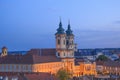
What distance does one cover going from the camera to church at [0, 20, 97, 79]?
231 ft

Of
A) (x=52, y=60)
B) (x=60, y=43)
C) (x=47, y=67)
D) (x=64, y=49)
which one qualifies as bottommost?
(x=47, y=67)

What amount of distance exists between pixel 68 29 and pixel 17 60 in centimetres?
1868

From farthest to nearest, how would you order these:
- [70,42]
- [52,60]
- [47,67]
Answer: [70,42]
[52,60]
[47,67]

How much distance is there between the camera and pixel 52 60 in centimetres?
7894

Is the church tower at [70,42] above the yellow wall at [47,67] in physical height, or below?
above

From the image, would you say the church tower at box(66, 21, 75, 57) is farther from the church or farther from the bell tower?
the bell tower

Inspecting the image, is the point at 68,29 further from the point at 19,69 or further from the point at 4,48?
the point at 19,69

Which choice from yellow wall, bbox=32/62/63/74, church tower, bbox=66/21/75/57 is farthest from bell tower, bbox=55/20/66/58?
yellow wall, bbox=32/62/63/74

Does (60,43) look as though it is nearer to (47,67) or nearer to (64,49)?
(64,49)

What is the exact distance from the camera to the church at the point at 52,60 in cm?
7031

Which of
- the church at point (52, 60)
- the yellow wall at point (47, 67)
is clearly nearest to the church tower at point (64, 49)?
the church at point (52, 60)

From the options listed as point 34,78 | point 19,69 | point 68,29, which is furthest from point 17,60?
point 34,78

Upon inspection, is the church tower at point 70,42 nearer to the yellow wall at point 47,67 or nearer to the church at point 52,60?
the church at point 52,60

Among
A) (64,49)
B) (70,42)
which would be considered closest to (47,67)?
(64,49)
